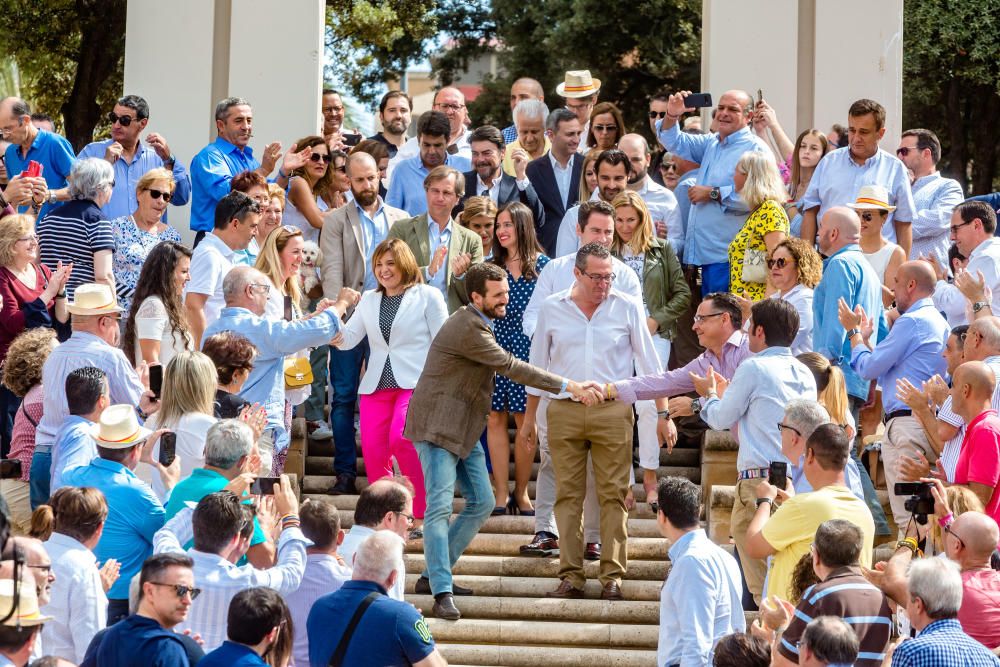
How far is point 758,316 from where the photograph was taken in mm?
9102

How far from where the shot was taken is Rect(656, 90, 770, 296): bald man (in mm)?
12469

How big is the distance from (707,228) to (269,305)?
3.92m

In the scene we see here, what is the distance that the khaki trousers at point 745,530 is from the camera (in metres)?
8.97

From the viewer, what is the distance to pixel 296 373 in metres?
10.6

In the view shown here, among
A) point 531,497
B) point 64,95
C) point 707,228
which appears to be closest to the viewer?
point 531,497

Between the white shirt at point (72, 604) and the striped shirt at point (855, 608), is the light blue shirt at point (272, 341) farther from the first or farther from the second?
the striped shirt at point (855, 608)

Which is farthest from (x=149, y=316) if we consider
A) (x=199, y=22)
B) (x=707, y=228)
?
(x=199, y=22)

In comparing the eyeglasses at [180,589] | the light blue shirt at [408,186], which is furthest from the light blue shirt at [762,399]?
the light blue shirt at [408,186]

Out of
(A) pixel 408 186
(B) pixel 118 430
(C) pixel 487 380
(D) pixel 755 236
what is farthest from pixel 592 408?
(A) pixel 408 186

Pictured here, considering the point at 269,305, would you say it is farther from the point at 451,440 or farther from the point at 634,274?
the point at 634,274

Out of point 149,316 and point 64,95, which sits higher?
point 64,95

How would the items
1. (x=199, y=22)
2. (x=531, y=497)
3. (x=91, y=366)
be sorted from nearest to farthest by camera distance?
1. (x=91, y=366)
2. (x=531, y=497)
3. (x=199, y=22)

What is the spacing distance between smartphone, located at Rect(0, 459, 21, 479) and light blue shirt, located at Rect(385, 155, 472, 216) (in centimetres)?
454

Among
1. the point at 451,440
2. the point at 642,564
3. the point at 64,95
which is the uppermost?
the point at 64,95
